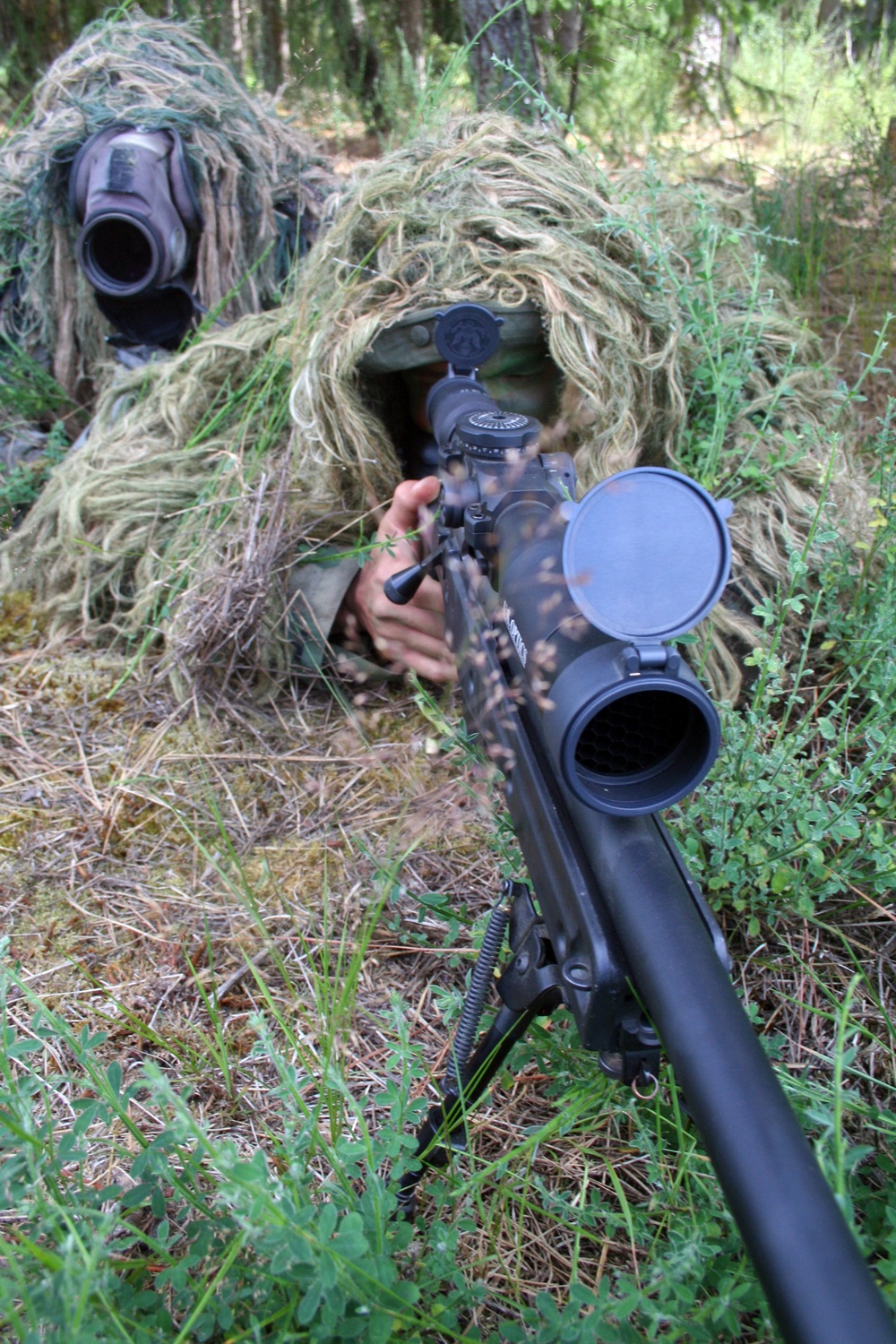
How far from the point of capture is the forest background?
0.93m

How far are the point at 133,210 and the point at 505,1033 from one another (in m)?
2.56

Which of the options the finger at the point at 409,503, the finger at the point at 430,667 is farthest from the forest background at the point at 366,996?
the finger at the point at 409,503

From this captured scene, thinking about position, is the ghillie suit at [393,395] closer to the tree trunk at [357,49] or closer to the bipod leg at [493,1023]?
the bipod leg at [493,1023]

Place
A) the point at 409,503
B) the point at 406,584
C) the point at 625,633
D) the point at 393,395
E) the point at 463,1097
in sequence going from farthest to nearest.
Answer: the point at 393,395 → the point at 409,503 → the point at 406,584 → the point at 463,1097 → the point at 625,633

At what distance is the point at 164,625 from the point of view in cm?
229

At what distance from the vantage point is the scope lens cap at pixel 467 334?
1767 millimetres

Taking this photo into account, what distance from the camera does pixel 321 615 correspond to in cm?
225

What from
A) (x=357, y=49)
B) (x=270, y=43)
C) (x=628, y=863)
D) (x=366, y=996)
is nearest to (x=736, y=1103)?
(x=628, y=863)

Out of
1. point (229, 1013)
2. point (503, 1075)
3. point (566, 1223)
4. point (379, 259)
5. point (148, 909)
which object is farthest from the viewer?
point (379, 259)

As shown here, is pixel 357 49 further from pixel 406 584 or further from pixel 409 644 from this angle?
pixel 406 584

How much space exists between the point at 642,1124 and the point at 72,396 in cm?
305

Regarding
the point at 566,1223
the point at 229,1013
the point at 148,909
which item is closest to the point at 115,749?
the point at 148,909

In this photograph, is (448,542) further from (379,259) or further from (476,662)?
(379,259)

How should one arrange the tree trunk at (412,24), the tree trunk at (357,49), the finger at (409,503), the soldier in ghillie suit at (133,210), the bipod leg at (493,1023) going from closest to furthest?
the bipod leg at (493,1023), the finger at (409,503), the soldier in ghillie suit at (133,210), the tree trunk at (412,24), the tree trunk at (357,49)
